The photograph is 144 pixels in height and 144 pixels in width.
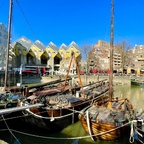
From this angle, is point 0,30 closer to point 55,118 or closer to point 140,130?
point 55,118

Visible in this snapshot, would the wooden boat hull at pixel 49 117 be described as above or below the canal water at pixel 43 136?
above

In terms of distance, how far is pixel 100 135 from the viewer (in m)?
8.91

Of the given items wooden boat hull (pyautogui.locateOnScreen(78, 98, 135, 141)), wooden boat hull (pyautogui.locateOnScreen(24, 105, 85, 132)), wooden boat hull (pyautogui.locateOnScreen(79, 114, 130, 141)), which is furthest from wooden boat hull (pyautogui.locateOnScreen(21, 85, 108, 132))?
wooden boat hull (pyautogui.locateOnScreen(79, 114, 130, 141))

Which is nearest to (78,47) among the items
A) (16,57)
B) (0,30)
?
(16,57)

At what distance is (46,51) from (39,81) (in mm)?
21852

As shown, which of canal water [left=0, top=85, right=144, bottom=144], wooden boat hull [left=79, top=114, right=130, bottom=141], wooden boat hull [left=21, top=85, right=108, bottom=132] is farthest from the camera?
wooden boat hull [left=21, top=85, right=108, bottom=132]

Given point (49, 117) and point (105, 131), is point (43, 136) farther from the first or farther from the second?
point (105, 131)

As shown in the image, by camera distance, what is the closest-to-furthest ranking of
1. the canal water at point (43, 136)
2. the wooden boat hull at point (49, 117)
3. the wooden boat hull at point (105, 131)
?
1. the wooden boat hull at point (105, 131)
2. the canal water at point (43, 136)
3. the wooden boat hull at point (49, 117)

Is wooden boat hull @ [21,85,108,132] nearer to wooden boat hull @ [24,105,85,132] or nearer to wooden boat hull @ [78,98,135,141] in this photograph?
wooden boat hull @ [24,105,85,132]

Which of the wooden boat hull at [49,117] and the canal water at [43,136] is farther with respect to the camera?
the wooden boat hull at [49,117]

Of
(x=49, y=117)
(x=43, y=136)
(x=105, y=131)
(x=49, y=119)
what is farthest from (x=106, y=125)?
(x=43, y=136)

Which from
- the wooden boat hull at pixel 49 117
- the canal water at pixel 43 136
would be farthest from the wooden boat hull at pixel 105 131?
the wooden boat hull at pixel 49 117

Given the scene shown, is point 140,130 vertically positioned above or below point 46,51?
below

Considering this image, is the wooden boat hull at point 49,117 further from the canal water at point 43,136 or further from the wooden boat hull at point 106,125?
the wooden boat hull at point 106,125
